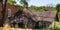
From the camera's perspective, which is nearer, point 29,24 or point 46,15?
point 29,24

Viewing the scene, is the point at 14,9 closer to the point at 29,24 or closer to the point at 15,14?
the point at 15,14

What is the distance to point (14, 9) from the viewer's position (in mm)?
41531

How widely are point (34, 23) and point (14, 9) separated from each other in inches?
200

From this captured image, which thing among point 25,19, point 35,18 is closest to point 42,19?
point 35,18

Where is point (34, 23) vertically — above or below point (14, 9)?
below

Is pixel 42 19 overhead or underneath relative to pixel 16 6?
underneath

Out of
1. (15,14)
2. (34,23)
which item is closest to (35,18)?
(34,23)

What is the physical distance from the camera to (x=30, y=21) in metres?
41.1

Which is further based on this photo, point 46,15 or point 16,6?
point 46,15

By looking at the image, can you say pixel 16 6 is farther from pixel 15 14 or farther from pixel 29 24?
pixel 29 24

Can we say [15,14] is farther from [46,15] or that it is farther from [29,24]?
[46,15]

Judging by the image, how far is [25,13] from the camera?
4225 centimetres

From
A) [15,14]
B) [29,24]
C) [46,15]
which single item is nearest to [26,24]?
[29,24]

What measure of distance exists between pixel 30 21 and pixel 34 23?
1.38 metres
